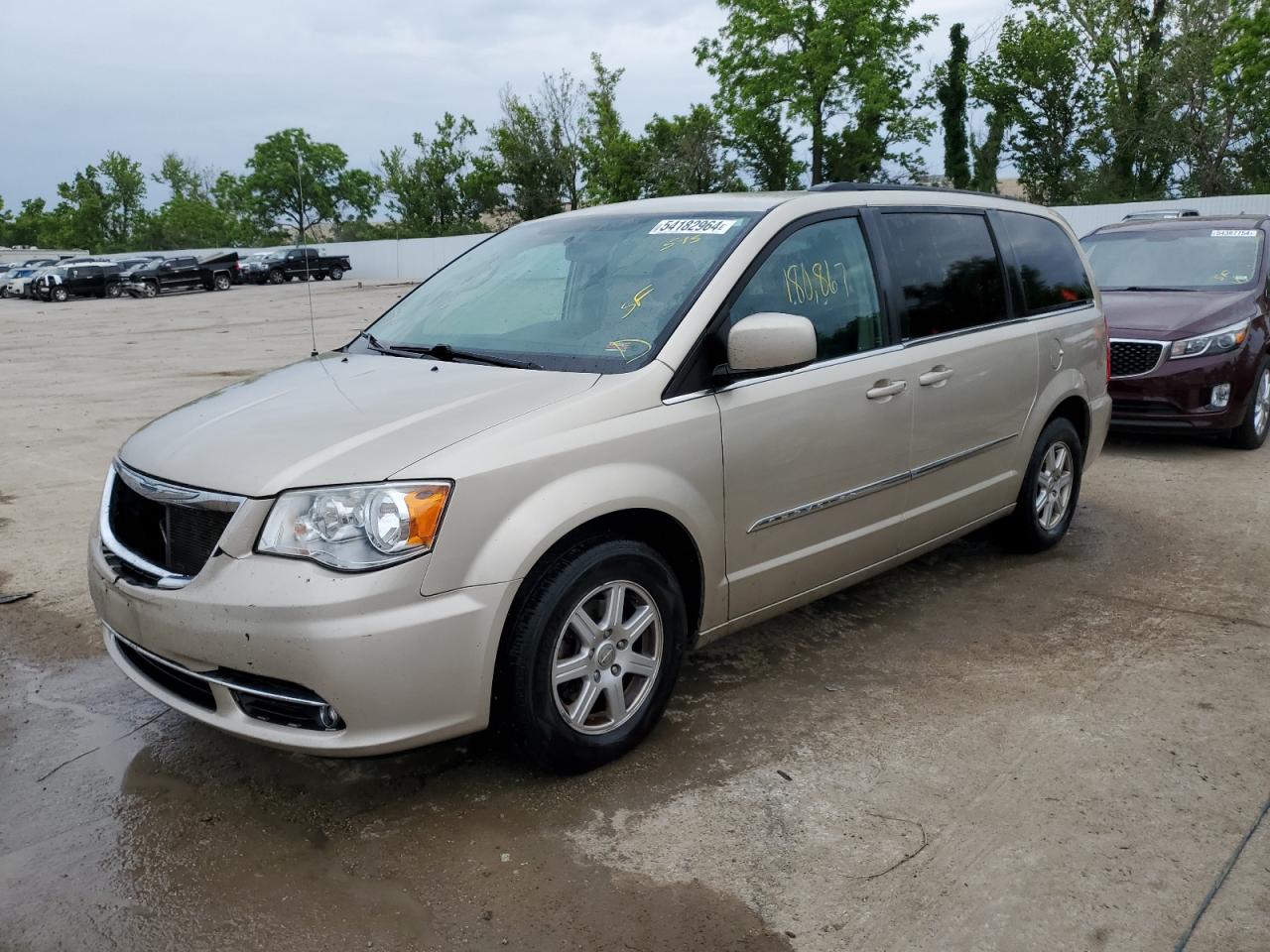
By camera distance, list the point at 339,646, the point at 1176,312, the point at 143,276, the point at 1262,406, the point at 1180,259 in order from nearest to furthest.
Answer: the point at 339,646 → the point at 1176,312 → the point at 1262,406 → the point at 1180,259 → the point at 143,276

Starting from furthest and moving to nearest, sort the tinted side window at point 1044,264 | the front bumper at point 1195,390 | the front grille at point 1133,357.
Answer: the front grille at point 1133,357 → the front bumper at point 1195,390 → the tinted side window at point 1044,264

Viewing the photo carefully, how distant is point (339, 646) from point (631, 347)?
53.8 inches

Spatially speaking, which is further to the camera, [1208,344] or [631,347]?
[1208,344]

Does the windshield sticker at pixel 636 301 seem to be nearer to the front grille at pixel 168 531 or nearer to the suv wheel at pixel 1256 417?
the front grille at pixel 168 531

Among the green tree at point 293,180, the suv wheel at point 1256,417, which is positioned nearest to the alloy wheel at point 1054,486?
the suv wheel at point 1256,417

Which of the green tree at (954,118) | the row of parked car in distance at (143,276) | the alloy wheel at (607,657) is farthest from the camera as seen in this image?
the green tree at (954,118)

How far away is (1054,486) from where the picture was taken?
560 cm

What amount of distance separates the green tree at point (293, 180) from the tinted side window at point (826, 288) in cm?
7632

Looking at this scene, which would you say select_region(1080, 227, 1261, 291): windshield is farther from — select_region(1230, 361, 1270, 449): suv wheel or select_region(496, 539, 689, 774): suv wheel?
select_region(496, 539, 689, 774): suv wheel

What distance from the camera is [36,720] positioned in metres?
3.85

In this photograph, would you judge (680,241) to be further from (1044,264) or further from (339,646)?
(1044,264)

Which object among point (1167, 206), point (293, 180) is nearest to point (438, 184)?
point (293, 180)

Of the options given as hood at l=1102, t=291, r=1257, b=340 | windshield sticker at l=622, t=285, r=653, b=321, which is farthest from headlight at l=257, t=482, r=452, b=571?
hood at l=1102, t=291, r=1257, b=340

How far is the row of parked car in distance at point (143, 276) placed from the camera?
132ft
